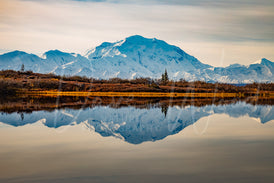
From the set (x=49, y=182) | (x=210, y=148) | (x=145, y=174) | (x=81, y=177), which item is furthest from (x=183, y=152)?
(x=49, y=182)

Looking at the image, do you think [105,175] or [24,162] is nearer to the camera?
[105,175]

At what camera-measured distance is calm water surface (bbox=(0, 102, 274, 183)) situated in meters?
12.1

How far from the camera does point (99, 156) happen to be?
15047mm

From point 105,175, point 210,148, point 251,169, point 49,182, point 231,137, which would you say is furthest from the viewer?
point 231,137

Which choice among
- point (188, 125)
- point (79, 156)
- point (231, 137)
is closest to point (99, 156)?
point (79, 156)

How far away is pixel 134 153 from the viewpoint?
1566cm

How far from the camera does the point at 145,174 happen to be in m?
12.3

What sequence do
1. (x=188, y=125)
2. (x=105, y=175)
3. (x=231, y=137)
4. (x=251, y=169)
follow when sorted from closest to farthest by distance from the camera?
(x=105, y=175) → (x=251, y=169) → (x=231, y=137) → (x=188, y=125)

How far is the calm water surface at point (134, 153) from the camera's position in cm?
1214

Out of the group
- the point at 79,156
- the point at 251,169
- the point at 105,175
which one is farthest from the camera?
the point at 79,156

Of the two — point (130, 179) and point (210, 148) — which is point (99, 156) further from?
point (210, 148)

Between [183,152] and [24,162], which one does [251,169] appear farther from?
[24,162]

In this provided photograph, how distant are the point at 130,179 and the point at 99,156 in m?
3.61

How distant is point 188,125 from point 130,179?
1540 cm
